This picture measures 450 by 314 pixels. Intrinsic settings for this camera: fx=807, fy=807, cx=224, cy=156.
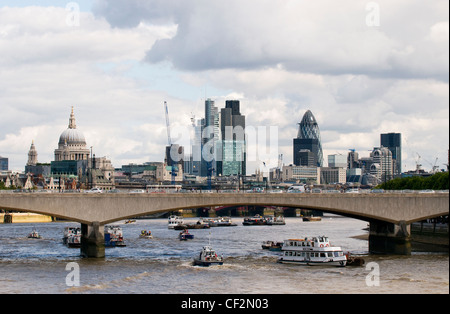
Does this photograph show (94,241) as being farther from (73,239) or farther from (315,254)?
(315,254)

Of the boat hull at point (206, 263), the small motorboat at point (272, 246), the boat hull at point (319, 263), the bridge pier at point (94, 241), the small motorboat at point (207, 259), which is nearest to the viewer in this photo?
the boat hull at point (206, 263)

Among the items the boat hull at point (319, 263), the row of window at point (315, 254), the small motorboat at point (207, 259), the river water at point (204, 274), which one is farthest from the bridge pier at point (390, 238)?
the small motorboat at point (207, 259)

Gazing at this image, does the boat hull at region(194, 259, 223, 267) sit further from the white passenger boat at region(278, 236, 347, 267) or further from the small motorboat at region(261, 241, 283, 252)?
the small motorboat at region(261, 241, 283, 252)

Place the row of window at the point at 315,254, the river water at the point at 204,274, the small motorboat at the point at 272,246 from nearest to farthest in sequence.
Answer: the river water at the point at 204,274
the row of window at the point at 315,254
the small motorboat at the point at 272,246

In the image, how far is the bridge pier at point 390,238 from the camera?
95438 millimetres

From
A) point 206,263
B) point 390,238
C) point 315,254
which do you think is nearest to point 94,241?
point 206,263

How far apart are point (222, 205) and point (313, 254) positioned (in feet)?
47.5

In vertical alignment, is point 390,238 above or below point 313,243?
below

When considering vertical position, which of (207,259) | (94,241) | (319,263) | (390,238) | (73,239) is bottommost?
(319,263)

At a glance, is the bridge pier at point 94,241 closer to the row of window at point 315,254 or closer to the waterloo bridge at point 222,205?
the waterloo bridge at point 222,205

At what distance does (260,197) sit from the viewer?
318 feet

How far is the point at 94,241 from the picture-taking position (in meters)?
91.5
